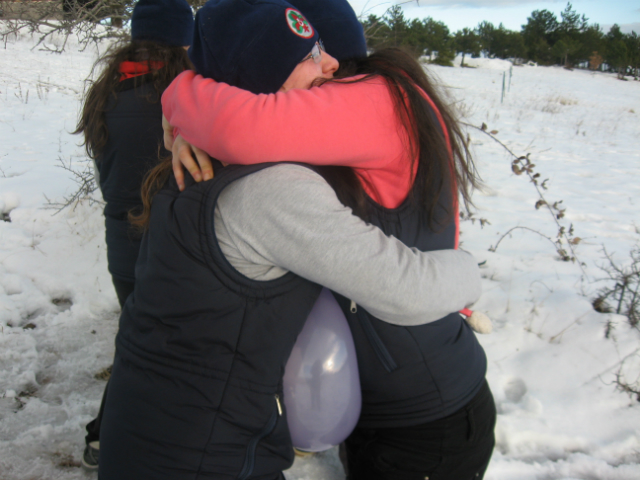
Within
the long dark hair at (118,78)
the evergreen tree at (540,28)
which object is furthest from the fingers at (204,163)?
the evergreen tree at (540,28)

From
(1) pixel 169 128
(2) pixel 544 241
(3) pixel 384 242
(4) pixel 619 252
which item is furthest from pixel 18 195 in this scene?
(4) pixel 619 252

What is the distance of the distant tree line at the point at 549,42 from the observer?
36.5m

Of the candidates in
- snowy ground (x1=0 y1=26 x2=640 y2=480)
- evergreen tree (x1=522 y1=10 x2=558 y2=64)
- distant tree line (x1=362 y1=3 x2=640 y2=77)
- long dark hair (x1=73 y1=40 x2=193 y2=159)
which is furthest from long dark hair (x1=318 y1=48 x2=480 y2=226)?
evergreen tree (x1=522 y1=10 x2=558 y2=64)

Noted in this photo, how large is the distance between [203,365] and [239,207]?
1.24ft

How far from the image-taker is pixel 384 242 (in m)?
0.99

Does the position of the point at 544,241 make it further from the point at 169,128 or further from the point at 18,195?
the point at 18,195

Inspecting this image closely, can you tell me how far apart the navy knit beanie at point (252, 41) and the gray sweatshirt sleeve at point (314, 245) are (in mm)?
297

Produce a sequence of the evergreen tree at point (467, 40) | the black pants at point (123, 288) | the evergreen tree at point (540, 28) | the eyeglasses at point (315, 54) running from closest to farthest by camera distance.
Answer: the eyeglasses at point (315, 54)
the black pants at point (123, 288)
the evergreen tree at point (467, 40)
the evergreen tree at point (540, 28)

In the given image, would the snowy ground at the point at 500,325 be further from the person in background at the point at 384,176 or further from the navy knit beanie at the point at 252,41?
the navy knit beanie at the point at 252,41

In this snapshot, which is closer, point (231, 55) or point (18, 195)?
point (231, 55)

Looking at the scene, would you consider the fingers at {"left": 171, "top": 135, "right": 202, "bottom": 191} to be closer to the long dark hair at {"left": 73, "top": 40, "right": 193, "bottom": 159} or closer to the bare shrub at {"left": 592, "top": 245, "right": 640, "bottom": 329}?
the long dark hair at {"left": 73, "top": 40, "right": 193, "bottom": 159}

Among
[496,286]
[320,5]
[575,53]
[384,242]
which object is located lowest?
[496,286]

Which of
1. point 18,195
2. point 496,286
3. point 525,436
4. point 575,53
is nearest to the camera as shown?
point 525,436

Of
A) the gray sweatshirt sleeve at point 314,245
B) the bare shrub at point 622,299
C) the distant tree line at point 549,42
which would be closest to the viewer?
the gray sweatshirt sleeve at point 314,245
